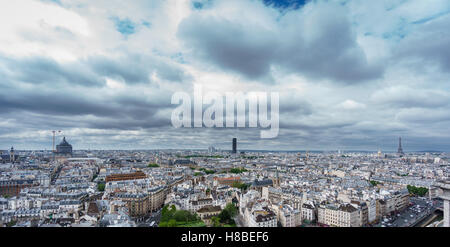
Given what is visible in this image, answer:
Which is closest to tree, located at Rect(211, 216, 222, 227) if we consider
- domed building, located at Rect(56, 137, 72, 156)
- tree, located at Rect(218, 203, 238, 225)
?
tree, located at Rect(218, 203, 238, 225)

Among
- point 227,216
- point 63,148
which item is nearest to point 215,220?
point 227,216

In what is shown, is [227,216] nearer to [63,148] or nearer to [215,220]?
[215,220]

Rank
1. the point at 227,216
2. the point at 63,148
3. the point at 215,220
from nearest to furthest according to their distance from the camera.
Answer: the point at 215,220, the point at 227,216, the point at 63,148

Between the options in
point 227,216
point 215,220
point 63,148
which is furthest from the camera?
point 63,148

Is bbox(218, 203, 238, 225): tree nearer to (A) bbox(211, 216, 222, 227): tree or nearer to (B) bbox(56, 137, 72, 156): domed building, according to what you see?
(A) bbox(211, 216, 222, 227): tree

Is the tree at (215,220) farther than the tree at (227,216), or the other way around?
the tree at (227,216)

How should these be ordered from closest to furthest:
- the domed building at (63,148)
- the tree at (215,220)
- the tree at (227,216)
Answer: the tree at (215,220)
the tree at (227,216)
the domed building at (63,148)

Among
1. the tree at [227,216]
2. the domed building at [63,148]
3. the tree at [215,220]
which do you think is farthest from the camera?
the domed building at [63,148]

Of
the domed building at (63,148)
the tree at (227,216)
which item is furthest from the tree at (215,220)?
the domed building at (63,148)

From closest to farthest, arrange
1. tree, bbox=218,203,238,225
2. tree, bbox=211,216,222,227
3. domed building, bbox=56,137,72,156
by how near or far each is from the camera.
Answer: tree, bbox=211,216,222,227 < tree, bbox=218,203,238,225 < domed building, bbox=56,137,72,156

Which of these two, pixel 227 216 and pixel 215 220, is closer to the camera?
pixel 215 220

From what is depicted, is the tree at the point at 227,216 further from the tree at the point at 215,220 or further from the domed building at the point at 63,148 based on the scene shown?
the domed building at the point at 63,148
